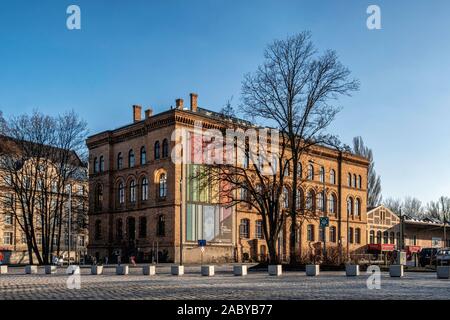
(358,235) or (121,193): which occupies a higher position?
(121,193)

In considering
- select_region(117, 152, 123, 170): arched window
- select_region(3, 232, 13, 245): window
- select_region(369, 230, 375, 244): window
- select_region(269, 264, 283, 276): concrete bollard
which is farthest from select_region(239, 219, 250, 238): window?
select_region(3, 232, 13, 245): window

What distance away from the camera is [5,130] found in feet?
157

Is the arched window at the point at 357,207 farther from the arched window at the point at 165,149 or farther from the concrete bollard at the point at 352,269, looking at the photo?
the concrete bollard at the point at 352,269

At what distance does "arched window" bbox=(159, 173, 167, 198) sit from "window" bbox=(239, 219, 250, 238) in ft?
31.8

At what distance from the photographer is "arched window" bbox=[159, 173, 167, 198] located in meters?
53.9

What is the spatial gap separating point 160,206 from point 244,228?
34.7 ft

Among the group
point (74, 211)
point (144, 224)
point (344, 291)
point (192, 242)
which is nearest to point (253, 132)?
point (192, 242)

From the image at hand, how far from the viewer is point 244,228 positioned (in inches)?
2346

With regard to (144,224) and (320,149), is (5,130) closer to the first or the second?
(144,224)

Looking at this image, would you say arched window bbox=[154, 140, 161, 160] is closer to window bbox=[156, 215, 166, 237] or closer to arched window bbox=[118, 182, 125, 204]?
window bbox=[156, 215, 166, 237]

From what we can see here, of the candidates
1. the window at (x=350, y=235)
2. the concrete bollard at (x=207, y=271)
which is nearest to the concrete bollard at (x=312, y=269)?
the concrete bollard at (x=207, y=271)

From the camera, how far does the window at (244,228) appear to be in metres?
58.9

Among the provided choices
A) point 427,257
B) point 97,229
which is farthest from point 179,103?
point 427,257

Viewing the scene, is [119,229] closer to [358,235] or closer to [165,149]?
[165,149]
